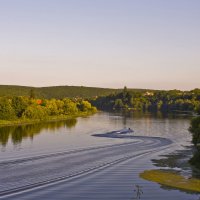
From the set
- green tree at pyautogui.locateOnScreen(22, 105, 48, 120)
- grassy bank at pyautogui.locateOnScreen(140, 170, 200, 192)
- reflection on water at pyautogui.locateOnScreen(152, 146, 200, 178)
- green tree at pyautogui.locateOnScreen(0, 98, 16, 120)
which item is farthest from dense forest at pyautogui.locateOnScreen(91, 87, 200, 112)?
grassy bank at pyautogui.locateOnScreen(140, 170, 200, 192)

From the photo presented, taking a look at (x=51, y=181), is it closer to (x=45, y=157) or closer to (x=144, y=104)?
(x=45, y=157)

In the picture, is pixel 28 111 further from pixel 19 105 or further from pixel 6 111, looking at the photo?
pixel 6 111

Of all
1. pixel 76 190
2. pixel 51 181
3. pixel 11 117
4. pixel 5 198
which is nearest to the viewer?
pixel 5 198

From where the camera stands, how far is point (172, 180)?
105 ft

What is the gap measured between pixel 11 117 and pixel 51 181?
61442 mm

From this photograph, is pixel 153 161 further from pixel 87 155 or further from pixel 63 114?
pixel 63 114

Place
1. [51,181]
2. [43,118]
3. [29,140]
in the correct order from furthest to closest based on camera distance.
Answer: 1. [43,118]
2. [29,140]
3. [51,181]

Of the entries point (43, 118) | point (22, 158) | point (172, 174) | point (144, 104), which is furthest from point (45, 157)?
point (144, 104)

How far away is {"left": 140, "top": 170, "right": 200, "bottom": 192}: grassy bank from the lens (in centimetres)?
3016

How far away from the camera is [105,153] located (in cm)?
4500

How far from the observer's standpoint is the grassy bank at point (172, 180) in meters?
30.2

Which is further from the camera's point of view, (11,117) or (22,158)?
(11,117)

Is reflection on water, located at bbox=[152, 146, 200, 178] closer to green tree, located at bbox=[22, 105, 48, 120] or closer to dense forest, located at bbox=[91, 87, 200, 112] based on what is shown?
green tree, located at bbox=[22, 105, 48, 120]

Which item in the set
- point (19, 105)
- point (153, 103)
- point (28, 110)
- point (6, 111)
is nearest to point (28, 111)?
point (28, 110)
